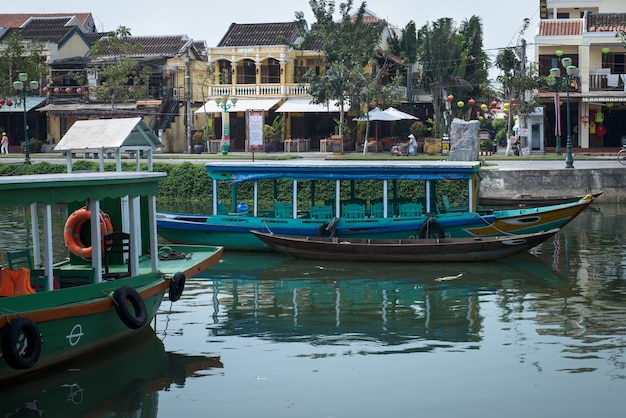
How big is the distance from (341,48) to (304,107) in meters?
4.26

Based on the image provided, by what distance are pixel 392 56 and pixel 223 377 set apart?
3844cm

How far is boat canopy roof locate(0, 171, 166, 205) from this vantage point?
1130 cm

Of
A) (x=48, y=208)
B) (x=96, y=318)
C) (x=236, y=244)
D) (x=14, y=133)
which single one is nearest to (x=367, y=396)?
(x=96, y=318)

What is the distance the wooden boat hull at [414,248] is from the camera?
19.4 meters

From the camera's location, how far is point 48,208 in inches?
475

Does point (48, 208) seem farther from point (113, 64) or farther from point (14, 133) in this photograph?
point (14, 133)

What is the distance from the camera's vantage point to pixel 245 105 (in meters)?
46.9

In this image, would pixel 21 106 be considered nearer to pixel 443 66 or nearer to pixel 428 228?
pixel 443 66

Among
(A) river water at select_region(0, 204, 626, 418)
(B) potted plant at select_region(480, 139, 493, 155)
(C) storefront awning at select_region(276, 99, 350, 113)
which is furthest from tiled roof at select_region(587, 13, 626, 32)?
(A) river water at select_region(0, 204, 626, 418)

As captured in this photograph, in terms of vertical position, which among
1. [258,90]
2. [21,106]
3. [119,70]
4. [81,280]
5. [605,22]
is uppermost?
[605,22]

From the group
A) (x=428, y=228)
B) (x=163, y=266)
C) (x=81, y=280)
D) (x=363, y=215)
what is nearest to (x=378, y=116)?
(x=363, y=215)

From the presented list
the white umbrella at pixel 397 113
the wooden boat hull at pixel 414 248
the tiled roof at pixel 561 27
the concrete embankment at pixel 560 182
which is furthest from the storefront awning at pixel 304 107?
the wooden boat hull at pixel 414 248

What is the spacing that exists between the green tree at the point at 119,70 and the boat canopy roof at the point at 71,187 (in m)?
32.4

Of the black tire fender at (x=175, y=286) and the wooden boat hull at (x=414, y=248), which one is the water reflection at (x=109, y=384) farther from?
the wooden boat hull at (x=414, y=248)
